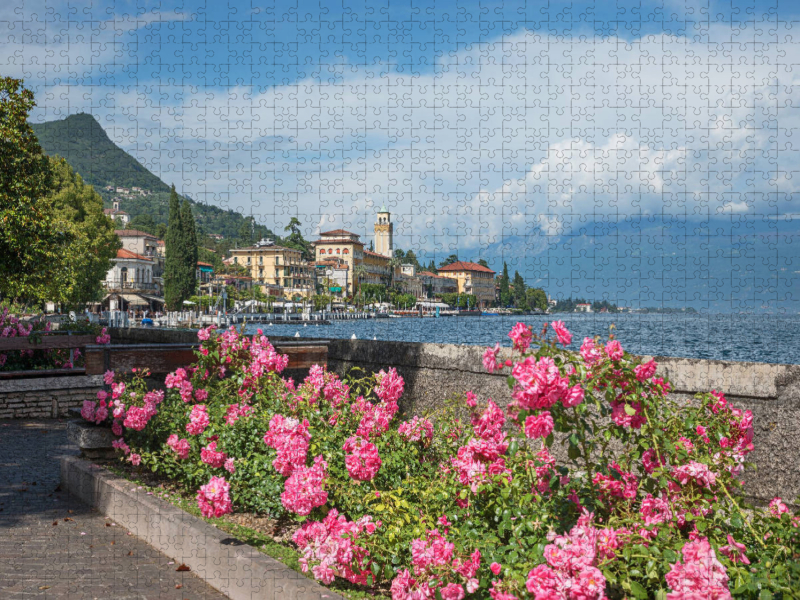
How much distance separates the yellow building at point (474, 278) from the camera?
22.9ft

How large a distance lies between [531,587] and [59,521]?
15.9 feet

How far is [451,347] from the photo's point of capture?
7.45 m

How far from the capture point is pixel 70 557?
5.49 meters

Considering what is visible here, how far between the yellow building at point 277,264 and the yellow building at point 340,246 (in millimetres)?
1562

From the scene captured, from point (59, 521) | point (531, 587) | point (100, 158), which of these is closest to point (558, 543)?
point (531, 587)

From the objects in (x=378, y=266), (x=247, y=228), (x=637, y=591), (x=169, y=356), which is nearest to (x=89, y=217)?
(x=169, y=356)

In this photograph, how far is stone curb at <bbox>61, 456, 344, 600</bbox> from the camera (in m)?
4.33

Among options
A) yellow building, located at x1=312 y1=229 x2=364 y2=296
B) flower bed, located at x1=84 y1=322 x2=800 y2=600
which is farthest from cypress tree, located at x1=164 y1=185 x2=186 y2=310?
flower bed, located at x1=84 y1=322 x2=800 y2=600

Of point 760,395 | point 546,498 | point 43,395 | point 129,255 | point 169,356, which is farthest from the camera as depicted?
point 129,255

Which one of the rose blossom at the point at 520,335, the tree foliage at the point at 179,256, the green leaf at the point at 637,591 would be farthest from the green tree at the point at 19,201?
the green leaf at the point at 637,591

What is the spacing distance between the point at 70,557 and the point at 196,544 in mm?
1087

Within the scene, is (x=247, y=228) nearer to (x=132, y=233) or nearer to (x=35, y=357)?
(x=35, y=357)

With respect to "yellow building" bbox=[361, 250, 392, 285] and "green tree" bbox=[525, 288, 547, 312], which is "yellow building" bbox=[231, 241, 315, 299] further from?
"green tree" bbox=[525, 288, 547, 312]

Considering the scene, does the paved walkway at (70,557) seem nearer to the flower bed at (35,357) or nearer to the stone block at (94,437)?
the stone block at (94,437)
